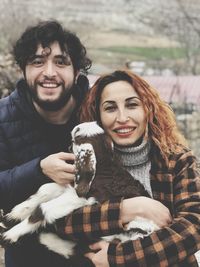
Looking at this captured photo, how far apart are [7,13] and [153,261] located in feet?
69.5

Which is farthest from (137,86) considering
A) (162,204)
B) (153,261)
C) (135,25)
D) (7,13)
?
(135,25)

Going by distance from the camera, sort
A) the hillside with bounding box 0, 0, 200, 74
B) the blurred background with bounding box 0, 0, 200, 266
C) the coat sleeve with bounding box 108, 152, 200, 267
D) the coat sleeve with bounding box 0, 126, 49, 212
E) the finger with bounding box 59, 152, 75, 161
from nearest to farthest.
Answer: the coat sleeve with bounding box 108, 152, 200, 267 → the finger with bounding box 59, 152, 75, 161 → the coat sleeve with bounding box 0, 126, 49, 212 → the blurred background with bounding box 0, 0, 200, 266 → the hillside with bounding box 0, 0, 200, 74

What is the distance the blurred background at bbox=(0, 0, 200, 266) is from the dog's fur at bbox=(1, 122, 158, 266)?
7.54m

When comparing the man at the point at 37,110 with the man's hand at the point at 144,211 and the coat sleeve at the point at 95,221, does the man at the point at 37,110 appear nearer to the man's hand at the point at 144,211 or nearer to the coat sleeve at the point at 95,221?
the coat sleeve at the point at 95,221

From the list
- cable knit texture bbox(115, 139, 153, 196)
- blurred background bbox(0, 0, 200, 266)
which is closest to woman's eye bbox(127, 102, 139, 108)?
cable knit texture bbox(115, 139, 153, 196)

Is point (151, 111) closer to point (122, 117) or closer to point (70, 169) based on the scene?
point (122, 117)

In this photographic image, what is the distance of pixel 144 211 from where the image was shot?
2227 millimetres

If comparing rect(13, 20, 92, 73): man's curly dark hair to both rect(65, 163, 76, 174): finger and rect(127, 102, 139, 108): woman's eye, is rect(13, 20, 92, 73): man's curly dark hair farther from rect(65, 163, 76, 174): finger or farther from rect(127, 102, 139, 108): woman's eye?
rect(65, 163, 76, 174): finger

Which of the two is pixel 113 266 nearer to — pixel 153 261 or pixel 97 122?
pixel 153 261

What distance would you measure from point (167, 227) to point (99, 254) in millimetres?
309

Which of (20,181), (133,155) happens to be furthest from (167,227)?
(20,181)

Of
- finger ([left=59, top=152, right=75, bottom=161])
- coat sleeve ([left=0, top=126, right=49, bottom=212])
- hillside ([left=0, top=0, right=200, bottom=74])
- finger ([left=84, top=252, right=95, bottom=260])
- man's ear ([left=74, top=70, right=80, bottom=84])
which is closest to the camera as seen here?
finger ([left=84, top=252, right=95, bottom=260])

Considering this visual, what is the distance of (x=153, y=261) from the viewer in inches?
84.8

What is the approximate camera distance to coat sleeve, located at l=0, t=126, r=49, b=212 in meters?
2.51
